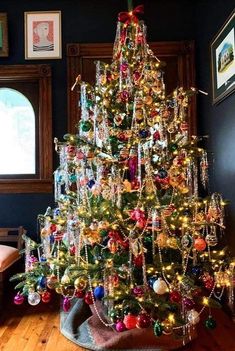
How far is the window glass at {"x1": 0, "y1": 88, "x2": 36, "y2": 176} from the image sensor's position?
3.05m

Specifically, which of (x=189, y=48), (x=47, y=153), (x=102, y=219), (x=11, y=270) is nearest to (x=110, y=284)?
(x=102, y=219)

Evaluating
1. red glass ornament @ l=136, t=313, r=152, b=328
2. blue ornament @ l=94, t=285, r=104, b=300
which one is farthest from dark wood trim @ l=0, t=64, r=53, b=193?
red glass ornament @ l=136, t=313, r=152, b=328

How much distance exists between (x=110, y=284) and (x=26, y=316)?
2.87 feet

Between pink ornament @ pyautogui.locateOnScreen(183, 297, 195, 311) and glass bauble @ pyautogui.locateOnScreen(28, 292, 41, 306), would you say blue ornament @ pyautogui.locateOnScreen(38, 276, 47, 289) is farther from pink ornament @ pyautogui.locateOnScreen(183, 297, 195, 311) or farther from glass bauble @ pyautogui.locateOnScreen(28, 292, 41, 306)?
pink ornament @ pyautogui.locateOnScreen(183, 297, 195, 311)

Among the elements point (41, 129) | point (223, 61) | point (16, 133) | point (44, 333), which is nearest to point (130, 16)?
point (223, 61)

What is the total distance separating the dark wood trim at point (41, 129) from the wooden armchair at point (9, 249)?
37cm

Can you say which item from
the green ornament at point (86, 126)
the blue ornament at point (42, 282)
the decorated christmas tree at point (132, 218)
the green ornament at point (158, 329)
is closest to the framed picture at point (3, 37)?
the decorated christmas tree at point (132, 218)

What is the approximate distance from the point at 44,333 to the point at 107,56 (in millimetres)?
2282

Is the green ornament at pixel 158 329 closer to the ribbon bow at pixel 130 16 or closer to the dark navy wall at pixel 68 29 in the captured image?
the dark navy wall at pixel 68 29

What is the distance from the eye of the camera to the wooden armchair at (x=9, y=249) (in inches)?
91.5

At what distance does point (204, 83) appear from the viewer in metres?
2.79

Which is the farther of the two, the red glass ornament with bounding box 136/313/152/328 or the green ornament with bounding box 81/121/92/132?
the green ornament with bounding box 81/121/92/132

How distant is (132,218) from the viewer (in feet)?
5.79

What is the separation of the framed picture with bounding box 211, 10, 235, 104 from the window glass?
1.64m
